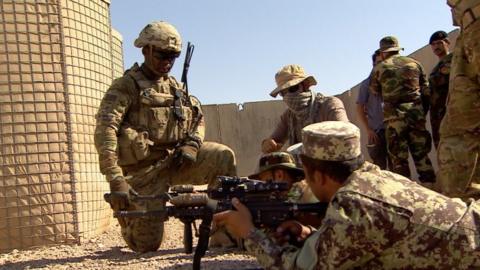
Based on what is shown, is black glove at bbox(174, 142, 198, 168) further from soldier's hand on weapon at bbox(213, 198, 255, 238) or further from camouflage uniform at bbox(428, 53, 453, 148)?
soldier's hand on weapon at bbox(213, 198, 255, 238)

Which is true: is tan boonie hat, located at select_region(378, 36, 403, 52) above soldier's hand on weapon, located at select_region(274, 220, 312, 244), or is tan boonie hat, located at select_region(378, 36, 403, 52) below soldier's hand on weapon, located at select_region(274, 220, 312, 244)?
Result: above

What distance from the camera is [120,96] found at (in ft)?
15.8

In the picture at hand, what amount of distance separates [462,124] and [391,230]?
60.4 inches

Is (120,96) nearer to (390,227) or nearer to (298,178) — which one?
(298,178)

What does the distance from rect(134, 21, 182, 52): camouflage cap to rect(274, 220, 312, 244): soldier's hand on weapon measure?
2.71m

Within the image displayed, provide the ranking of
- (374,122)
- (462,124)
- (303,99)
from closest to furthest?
(462,124) → (303,99) → (374,122)

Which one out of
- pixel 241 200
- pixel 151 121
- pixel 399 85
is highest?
pixel 399 85

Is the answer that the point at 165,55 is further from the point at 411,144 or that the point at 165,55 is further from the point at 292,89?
the point at 411,144

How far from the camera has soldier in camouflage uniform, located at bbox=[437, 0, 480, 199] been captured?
339 centimetres

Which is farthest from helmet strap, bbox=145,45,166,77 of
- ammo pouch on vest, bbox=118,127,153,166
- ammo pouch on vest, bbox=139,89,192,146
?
ammo pouch on vest, bbox=118,127,153,166

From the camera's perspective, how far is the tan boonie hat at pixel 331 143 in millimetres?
2287

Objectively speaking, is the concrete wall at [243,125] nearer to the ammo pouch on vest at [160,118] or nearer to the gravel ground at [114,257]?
the gravel ground at [114,257]

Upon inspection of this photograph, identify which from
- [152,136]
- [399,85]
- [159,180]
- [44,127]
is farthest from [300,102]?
[44,127]

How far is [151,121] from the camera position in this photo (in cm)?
499
